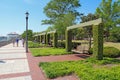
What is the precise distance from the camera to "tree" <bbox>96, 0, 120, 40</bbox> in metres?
31.1

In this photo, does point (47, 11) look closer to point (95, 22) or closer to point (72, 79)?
point (95, 22)

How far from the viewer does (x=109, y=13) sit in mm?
32281

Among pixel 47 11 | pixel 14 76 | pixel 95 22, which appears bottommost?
pixel 14 76

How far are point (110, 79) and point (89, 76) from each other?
0.98 metres

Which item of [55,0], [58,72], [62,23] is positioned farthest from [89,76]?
[55,0]

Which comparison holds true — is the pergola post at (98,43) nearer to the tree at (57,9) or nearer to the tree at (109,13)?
the tree at (109,13)

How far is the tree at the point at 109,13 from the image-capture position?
3112 cm

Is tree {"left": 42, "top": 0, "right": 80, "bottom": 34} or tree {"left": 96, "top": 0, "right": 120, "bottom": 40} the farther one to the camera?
tree {"left": 42, "top": 0, "right": 80, "bottom": 34}

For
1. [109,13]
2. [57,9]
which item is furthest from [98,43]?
[57,9]

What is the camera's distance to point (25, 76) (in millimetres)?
9898

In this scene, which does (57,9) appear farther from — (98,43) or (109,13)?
(98,43)

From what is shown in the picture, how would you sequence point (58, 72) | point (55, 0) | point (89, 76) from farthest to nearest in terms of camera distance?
point (55, 0)
point (58, 72)
point (89, 76)

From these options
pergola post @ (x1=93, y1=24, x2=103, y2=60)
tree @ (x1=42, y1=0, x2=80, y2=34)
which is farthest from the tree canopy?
pergola post @ (x1=93, y1=24, x2=103, y2=60)

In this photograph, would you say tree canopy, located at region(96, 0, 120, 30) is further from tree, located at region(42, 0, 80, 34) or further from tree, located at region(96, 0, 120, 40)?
tree, located at region(42, 0, 80, 34)
